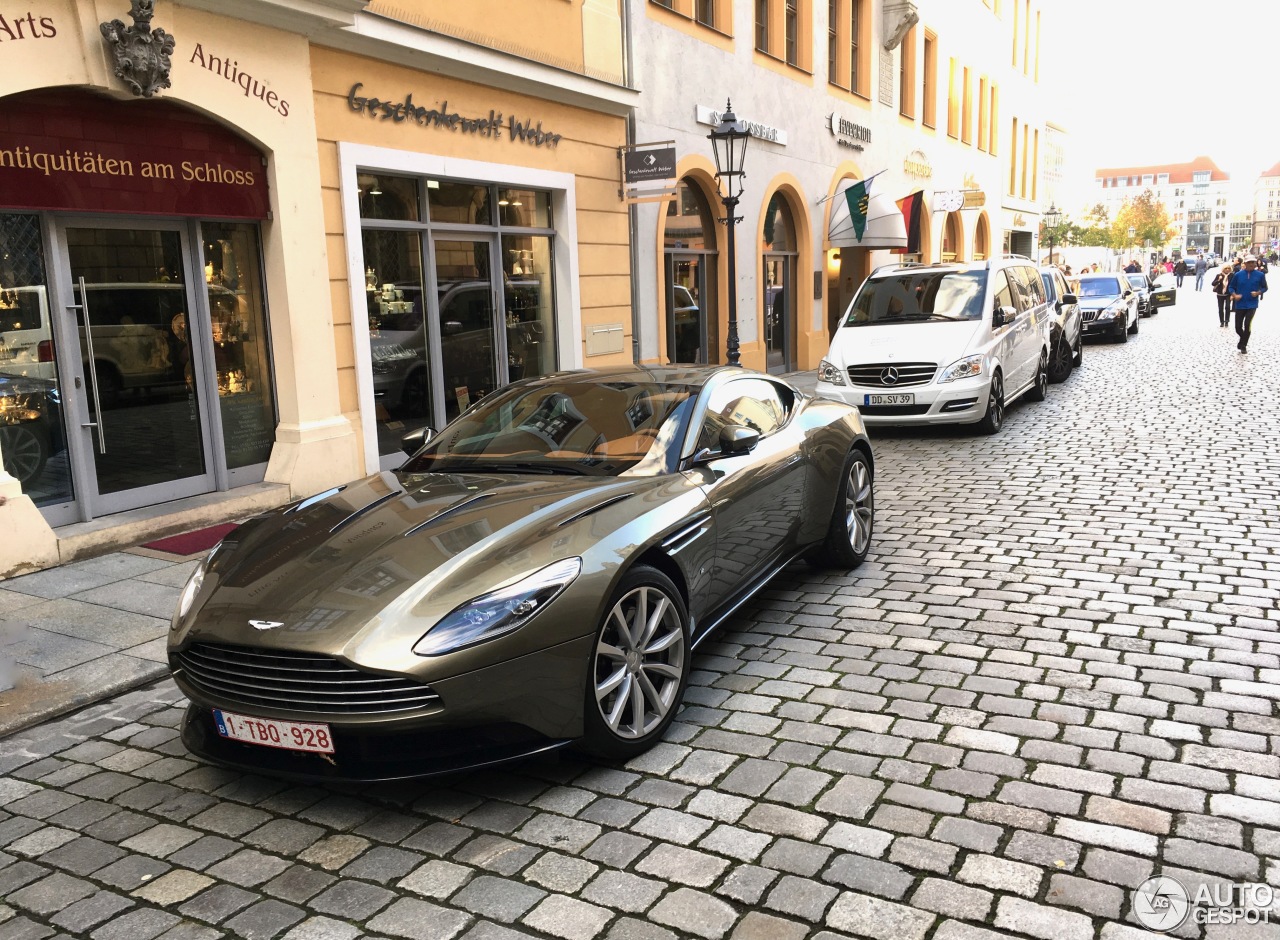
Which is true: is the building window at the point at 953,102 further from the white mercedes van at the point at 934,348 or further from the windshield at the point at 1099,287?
the white mercedes van at the point at 934,348

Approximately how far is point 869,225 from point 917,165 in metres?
6.62

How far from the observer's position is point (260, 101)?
839 centimetres

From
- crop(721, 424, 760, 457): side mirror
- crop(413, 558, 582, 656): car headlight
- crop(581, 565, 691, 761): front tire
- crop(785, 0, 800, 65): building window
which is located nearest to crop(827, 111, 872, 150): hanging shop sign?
crop(785, 0, 800, 65): building window

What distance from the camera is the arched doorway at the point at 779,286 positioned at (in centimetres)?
1848

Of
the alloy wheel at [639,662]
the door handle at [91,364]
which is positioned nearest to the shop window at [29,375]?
the door handle at [91,364]

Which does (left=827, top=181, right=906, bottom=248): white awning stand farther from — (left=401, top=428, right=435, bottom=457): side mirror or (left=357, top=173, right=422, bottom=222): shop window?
(left=401, top=428, right=435, bottom=457): side mirror

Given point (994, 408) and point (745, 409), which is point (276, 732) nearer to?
point (745, 409)

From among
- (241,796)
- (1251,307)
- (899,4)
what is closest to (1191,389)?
(1251,307)

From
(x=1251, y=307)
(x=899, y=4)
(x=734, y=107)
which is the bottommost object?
(x=1251, y=307)

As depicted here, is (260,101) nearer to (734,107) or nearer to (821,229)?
(734,107)

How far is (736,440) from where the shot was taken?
4.63 m

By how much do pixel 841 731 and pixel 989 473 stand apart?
6.00 m

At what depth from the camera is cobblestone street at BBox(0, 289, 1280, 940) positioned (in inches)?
112

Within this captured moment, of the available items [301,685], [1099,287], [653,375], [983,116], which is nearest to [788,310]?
[1099,287]
